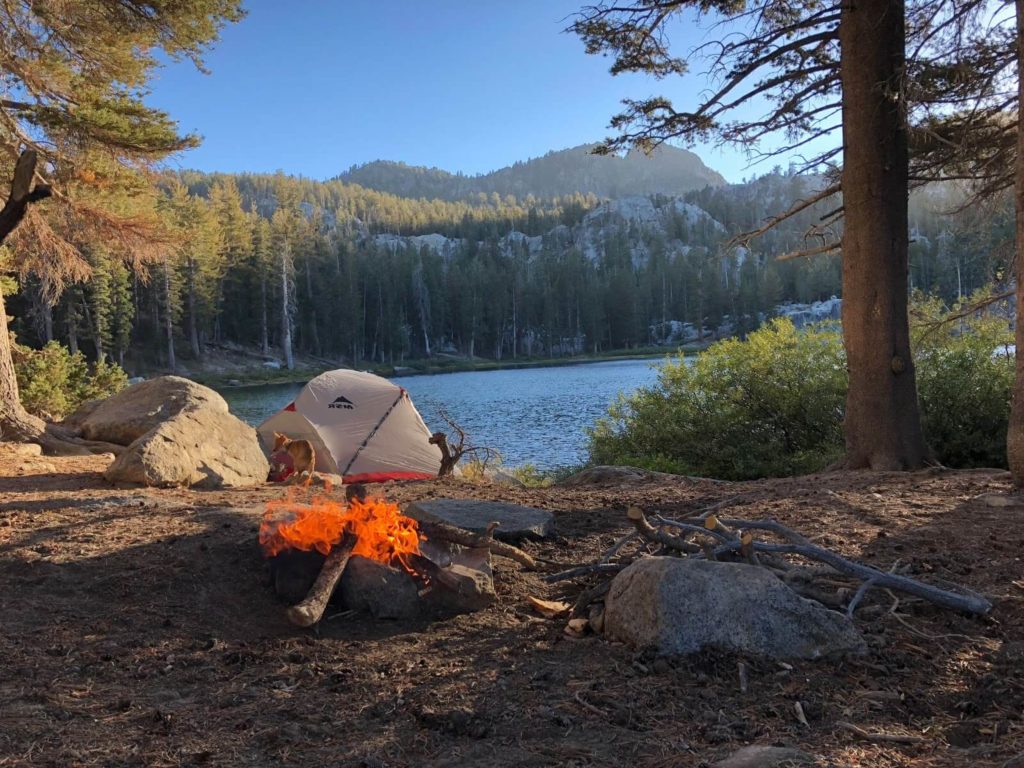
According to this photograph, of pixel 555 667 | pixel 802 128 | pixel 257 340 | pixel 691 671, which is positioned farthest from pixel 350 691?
pixel 257 340

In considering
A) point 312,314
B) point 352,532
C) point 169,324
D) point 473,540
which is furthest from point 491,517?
point 312,314

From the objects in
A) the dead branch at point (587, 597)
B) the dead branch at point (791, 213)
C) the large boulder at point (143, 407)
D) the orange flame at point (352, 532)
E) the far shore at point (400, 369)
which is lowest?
the dead branch at point (587, 597)

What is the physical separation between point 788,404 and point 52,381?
13.7m

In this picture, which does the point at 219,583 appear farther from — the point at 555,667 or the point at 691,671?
the point at 691,671

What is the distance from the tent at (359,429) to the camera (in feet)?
35.5

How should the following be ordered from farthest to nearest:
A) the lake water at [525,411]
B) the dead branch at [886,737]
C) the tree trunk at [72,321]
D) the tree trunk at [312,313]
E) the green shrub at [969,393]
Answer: the tree trunk at [312,313]
the tree trunk at [72,321]
the lake water at [525,411]
the green shrub at [969,393]
the dead branch at [886,737]

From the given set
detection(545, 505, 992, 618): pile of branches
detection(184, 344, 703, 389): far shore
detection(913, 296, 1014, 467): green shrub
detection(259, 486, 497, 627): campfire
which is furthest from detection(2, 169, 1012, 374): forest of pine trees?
detection(259, 486, 497, 627): campfire

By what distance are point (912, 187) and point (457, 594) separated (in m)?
7.73

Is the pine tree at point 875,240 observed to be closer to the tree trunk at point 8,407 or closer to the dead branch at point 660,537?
the dead branch at point 660,537

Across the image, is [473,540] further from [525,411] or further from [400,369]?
[400,369]

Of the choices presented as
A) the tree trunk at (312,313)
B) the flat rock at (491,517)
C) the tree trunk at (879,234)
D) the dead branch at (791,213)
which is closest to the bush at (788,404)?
the tree trunk at (879,234)

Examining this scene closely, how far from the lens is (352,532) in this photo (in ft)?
13.0

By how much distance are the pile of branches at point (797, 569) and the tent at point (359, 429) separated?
23.2 feet

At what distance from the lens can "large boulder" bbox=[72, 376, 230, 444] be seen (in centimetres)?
879
